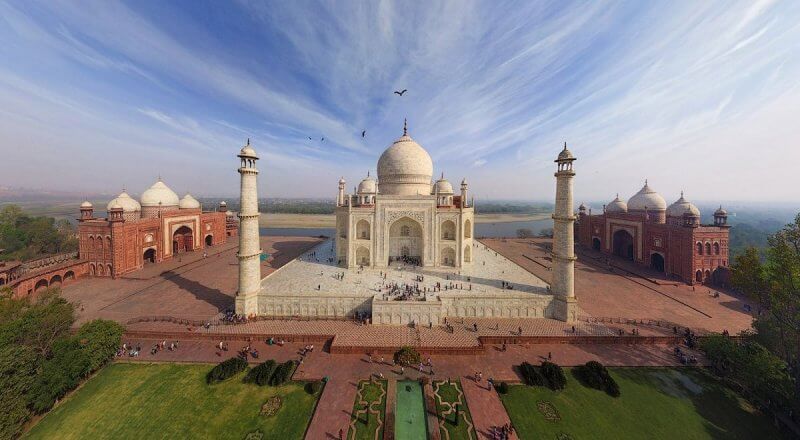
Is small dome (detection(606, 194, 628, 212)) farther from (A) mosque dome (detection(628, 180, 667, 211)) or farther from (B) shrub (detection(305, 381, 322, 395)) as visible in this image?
(B) shrub (detection(305, 381, 322, 395))

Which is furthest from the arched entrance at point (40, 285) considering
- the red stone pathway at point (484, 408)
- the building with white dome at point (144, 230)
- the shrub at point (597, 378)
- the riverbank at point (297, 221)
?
the riverbank at point (297, 221)

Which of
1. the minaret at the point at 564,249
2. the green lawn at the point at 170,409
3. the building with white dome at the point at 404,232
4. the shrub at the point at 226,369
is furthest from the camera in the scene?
the building with white dome at the point at 404,232

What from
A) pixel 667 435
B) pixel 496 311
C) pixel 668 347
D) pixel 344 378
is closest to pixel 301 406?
pixel 344 378

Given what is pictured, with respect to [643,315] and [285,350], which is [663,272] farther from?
[285,350]

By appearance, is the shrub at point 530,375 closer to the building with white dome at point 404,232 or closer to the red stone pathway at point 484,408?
the red stone pathway at point 484,408

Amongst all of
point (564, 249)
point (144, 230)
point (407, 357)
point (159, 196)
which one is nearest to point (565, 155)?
point (564, 249)

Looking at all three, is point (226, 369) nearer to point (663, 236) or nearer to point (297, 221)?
point (663, 236)
